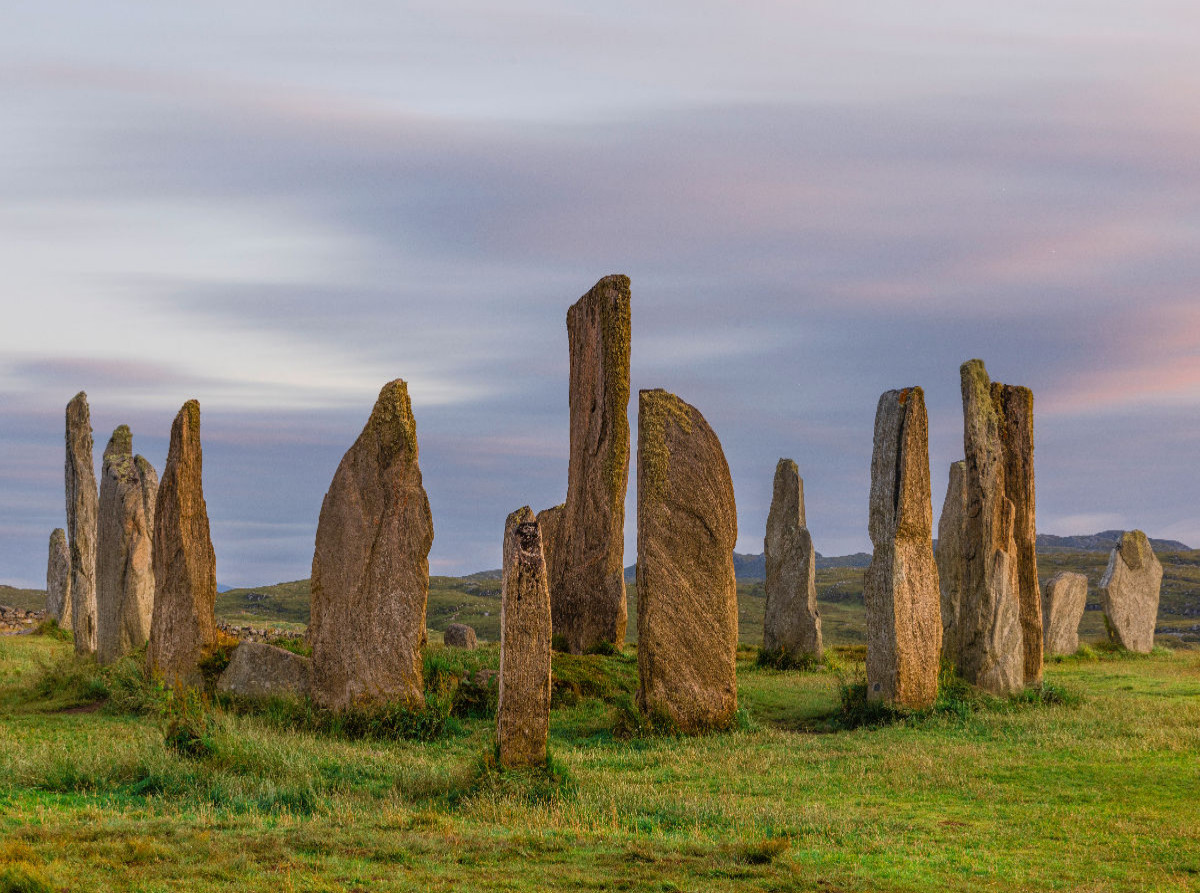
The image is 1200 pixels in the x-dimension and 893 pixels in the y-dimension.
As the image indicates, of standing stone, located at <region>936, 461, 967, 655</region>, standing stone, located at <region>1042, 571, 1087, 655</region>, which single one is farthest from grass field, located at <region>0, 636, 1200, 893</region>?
standing stone, located at <region>1042, 571, 1087, 655</region>

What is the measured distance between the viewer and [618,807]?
11711 mm

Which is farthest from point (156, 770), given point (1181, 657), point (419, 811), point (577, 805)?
point (1181, 657)

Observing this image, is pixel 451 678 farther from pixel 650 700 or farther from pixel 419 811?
pixel 419 811

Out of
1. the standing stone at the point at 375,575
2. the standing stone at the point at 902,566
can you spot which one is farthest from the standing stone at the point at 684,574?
the standing stone at the point at 375,575

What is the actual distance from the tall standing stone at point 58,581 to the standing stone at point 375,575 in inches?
813

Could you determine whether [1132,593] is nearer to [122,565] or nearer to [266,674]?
[266,674]

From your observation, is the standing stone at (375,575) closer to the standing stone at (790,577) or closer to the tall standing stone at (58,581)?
the standing stone at (790,577)

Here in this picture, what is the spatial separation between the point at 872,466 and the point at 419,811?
10045 mm

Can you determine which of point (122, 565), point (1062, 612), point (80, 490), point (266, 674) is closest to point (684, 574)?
point (266, 674)

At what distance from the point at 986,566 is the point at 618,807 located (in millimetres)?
11054

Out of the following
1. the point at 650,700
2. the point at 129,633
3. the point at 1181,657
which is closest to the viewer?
the point at 650,700

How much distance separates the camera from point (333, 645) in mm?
17172

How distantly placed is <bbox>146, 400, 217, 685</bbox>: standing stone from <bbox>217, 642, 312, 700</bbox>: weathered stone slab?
107 cm

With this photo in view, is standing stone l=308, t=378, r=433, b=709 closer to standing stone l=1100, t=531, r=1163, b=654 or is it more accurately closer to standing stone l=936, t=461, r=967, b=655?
standing stone l=936, t=461, r=967, b=655
